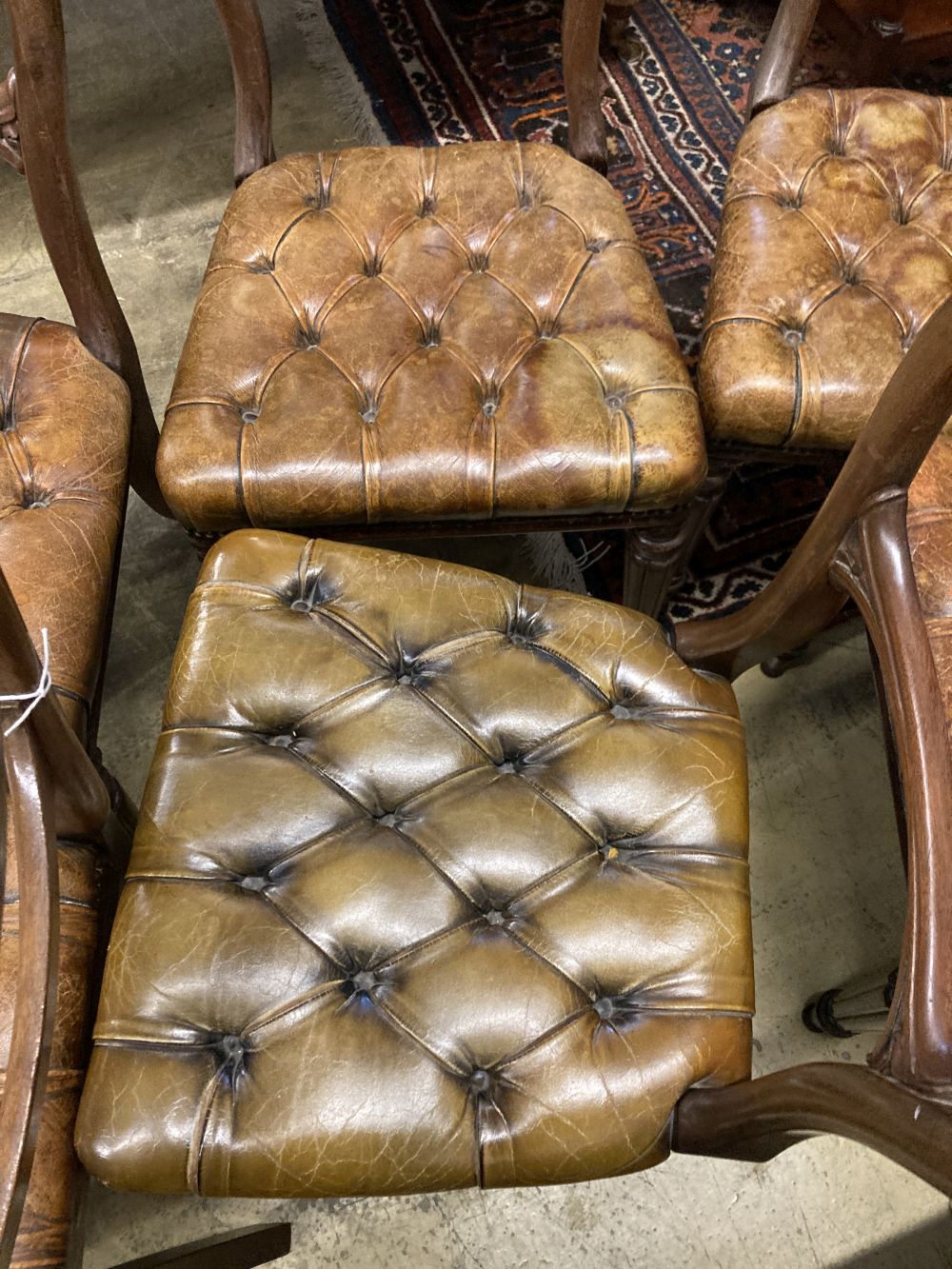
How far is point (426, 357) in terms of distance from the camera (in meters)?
0.98

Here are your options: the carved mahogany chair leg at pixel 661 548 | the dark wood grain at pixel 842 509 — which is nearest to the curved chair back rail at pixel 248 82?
the carved mahogany chair leg at pixel 661 548

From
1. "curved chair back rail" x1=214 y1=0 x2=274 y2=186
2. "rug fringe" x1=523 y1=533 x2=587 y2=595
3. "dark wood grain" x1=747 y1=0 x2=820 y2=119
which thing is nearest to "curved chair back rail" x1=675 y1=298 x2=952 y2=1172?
"rug fringe" x1=523 y1=533 x2=587 y2=595

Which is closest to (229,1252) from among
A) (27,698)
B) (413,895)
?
(413,895)

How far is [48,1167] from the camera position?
66 centimetres

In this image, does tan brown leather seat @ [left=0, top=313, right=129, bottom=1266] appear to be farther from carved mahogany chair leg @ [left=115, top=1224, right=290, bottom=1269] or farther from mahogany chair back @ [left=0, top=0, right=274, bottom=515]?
carved mahogany chair leg @ [left=115, top=1224, right=290, bottom=1269]

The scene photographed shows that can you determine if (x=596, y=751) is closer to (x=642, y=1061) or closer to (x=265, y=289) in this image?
(x=642, y=1061)

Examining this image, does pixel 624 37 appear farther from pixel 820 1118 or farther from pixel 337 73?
pixel 820 1118

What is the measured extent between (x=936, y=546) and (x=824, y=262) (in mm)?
363

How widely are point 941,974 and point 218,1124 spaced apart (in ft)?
1.50

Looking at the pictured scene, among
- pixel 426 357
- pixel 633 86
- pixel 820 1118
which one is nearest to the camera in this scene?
pixel 820 1118

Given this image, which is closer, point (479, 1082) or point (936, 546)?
point (479, 1082)

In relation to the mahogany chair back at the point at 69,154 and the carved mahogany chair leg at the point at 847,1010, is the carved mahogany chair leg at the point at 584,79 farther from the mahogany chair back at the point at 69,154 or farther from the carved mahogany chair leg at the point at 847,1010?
the carved mahogany chair leg at the point at 847,1010

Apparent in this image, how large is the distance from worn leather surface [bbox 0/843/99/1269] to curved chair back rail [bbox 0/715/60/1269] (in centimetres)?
7

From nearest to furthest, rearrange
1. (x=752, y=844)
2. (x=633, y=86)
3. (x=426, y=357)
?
(x=426, y=357), (x=752, y=844), (x=633, y=86)
